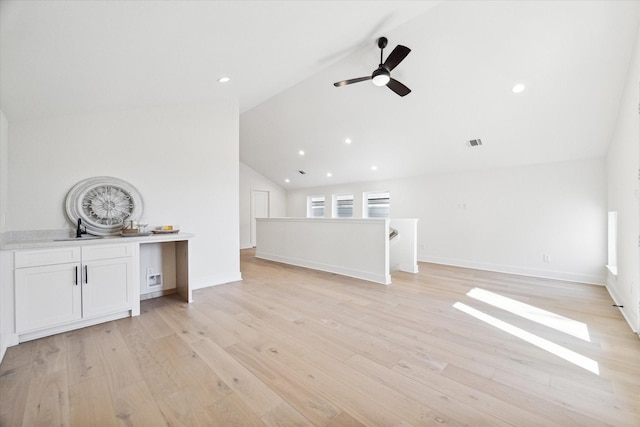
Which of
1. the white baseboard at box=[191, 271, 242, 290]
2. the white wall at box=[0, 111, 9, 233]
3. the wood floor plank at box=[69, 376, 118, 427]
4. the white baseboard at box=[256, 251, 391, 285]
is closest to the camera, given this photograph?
the wood floor plank at box=[69, 376, 118, 427]

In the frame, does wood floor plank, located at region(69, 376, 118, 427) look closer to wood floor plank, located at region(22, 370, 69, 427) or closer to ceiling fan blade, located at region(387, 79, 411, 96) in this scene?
wood floor plank, located at region(22, 370, 69, 427)

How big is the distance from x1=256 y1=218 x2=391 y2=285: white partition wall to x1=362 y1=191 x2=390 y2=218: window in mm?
2717

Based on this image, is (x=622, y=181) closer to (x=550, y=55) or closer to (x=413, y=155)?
(x=550, y=55)

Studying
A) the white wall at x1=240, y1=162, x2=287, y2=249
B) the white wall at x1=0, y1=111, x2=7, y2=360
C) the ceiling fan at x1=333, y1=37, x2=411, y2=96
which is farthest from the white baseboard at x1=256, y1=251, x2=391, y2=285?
the white wall at x1=0, y1=111, x2=7, y2=360

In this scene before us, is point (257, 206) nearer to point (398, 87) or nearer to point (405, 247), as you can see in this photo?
point (405, 247)

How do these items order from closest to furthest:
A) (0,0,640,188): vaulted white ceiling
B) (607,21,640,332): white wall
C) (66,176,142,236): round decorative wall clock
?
(0,0,640,188): vaulted white ceiling → (607,21,640,332): white wall → (66,176,142,236): round decorative wall clock

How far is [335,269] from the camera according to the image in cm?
496

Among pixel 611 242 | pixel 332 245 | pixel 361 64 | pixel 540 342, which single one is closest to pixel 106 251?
pixel 332 245

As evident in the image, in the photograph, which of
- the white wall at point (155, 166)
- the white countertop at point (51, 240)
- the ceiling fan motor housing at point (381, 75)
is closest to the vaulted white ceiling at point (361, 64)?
the white wall at point (155, 166)

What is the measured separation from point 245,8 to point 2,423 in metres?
2.96

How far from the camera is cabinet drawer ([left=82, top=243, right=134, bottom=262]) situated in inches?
102

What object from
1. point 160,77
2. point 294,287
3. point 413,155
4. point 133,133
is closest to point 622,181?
point 413,155

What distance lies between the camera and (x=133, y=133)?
11.4ft

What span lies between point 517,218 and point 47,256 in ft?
21.8
